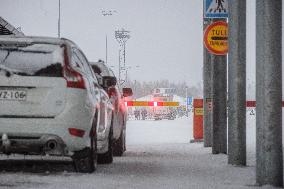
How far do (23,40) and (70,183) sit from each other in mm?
2064

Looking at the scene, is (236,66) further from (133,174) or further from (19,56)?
(19,56)

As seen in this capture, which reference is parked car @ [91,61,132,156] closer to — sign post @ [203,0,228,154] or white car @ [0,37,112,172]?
sign post @ [203,0,228,154]

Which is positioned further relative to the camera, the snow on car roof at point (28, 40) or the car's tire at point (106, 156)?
the car's tire at point (106, 156)

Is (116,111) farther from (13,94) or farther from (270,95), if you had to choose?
(270,95)

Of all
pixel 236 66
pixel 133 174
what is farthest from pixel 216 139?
pixel 133 174

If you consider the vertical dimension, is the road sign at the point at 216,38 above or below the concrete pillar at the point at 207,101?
above

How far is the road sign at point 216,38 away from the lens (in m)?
13.0

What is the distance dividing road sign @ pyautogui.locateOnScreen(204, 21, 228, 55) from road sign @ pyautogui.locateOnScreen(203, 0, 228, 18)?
12.7 inches

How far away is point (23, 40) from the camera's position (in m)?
8.67

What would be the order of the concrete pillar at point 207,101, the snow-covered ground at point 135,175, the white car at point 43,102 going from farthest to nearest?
the concrete pillar at point 207,101, the white car at point 43,102, the snow-covered ground at point 135,175

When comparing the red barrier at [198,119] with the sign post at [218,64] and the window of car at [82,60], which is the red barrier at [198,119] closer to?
the sign post at [218,64]

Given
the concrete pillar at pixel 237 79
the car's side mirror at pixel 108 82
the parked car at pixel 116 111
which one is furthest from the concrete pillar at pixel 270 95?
the parked car at pixel 116 111

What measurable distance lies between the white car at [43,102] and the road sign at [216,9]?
4867 millimetres

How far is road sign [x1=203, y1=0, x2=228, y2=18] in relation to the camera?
507 inches
